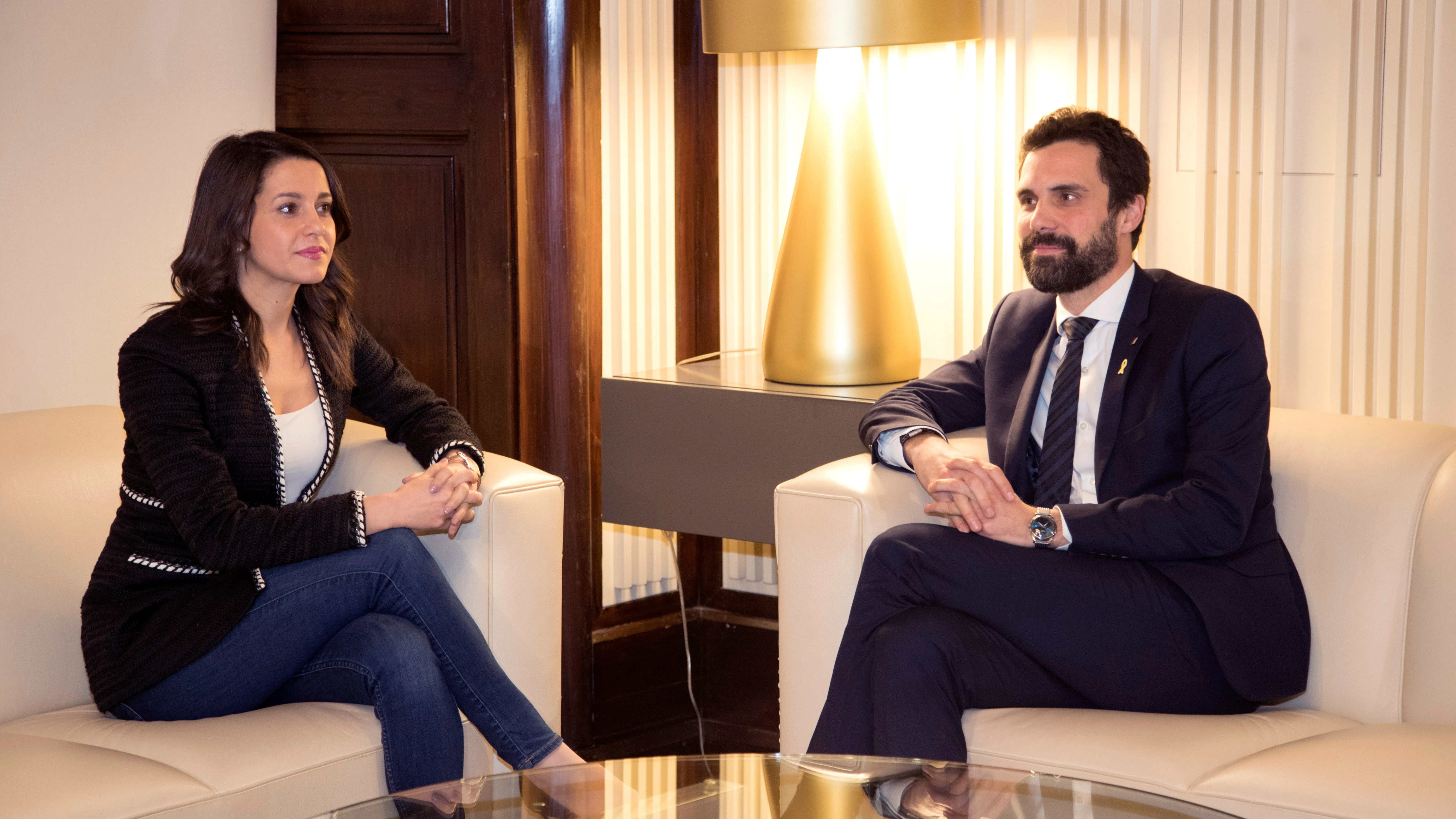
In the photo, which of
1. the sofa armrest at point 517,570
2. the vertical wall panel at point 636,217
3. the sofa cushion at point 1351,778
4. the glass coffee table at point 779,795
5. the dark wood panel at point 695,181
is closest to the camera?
the glass coffee table at point 779,795

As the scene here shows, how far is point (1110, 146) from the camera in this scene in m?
2.21

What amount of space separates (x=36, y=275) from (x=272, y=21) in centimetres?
73

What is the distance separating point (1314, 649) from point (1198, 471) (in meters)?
0.31

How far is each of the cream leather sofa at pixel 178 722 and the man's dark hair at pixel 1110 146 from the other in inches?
38.5

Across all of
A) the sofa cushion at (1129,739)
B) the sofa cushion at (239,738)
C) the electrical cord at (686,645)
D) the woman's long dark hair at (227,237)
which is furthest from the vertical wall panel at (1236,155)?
the sofa cushion at (239,738)

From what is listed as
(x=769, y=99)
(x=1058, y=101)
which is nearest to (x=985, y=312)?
(x=1058, y=101)

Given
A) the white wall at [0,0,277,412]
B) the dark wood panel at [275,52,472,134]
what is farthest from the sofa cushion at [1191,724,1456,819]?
the white wall at [0,0,277,412]

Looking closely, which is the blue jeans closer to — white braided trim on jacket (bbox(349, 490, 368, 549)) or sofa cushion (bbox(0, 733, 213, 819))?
white braided trim on jacket (bbox(349, 490, 368, 549))

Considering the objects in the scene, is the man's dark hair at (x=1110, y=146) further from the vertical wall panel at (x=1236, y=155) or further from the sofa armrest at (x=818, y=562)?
the sofa armrest at (x=818, y=562)

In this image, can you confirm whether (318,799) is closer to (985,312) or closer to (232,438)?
(232,438)

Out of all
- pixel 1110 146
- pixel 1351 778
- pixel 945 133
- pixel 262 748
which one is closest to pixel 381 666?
pixel 262 748

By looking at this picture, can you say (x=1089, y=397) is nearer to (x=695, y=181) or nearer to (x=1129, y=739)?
(x=1129, y=739)

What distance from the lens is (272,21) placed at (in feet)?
9.86

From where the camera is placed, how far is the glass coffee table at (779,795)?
4.65 ft
